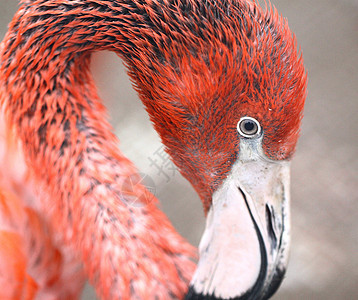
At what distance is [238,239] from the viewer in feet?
3.15

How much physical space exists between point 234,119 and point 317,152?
1618mm

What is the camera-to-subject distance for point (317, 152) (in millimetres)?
2379

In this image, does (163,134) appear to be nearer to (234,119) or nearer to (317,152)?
(234,119)

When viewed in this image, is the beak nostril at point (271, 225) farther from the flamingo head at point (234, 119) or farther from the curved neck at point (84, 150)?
the curved neck at point (84, 150)

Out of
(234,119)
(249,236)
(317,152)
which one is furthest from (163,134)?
(317,152)

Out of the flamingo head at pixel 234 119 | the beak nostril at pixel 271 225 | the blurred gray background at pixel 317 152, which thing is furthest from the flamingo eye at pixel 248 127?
the blurred gray background at pixel 317 152

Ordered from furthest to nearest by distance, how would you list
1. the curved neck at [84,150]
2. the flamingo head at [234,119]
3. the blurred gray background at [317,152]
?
the blurred gray background at [317,152] → the curved neck at [84,150] → the flamingo head at [234,119]

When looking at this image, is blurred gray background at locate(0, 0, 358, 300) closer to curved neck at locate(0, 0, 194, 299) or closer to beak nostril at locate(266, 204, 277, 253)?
curved neck at locate(0, 0, 194, 299)

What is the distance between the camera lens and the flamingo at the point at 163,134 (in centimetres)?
90

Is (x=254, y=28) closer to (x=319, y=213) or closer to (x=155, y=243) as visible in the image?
(x=155, y=243)

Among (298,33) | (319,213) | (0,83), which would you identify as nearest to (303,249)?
(319,213)

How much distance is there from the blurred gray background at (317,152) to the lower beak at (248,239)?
105 centimetres

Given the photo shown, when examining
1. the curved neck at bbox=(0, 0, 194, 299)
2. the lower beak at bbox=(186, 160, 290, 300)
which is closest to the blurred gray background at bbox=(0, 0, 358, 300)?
the curved neck at bbox=(0, 0, 194, 299)

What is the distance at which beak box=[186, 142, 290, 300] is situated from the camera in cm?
94
